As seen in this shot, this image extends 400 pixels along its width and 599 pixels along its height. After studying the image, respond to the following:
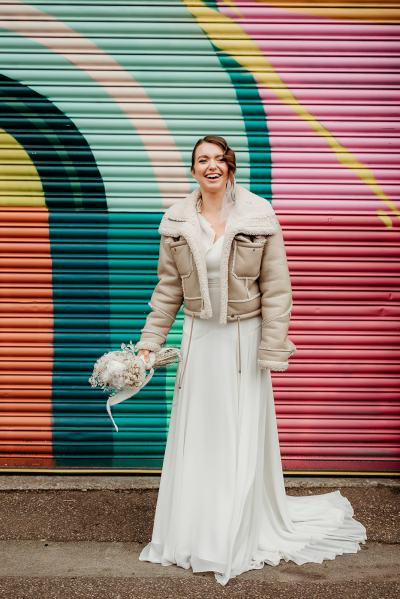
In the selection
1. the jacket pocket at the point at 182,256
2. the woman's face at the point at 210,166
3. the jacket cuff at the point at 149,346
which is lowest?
the jacket cuff at the point at 149,346

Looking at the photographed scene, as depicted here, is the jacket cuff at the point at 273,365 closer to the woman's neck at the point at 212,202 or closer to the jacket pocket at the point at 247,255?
the jacket pocket at the point at 247,255

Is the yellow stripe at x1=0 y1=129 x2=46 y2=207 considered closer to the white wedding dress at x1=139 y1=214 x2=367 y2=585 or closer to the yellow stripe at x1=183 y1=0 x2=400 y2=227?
the yellow stripe at x1=183 y1=0 x2=400 y2=227

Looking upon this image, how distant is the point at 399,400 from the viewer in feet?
18.4

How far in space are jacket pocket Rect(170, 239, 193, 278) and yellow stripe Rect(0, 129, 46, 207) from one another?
1.72 meters

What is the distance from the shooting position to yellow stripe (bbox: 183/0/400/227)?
532cm

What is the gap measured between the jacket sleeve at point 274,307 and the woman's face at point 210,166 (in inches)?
15.6

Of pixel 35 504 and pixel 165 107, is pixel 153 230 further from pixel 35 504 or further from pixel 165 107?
pixel 35 504

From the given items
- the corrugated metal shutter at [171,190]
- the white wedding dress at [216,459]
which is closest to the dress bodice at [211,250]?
the white wedding dress at [216,459]

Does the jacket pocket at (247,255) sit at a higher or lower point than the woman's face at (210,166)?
lower

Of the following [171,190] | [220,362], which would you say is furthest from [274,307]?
[171,190]

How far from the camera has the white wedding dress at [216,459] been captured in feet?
13.3

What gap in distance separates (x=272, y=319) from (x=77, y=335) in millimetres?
1967

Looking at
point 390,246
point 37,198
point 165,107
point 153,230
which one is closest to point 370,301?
point 390,246

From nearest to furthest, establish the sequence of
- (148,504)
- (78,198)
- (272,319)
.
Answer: (272,319), (148,504), (78,198)
